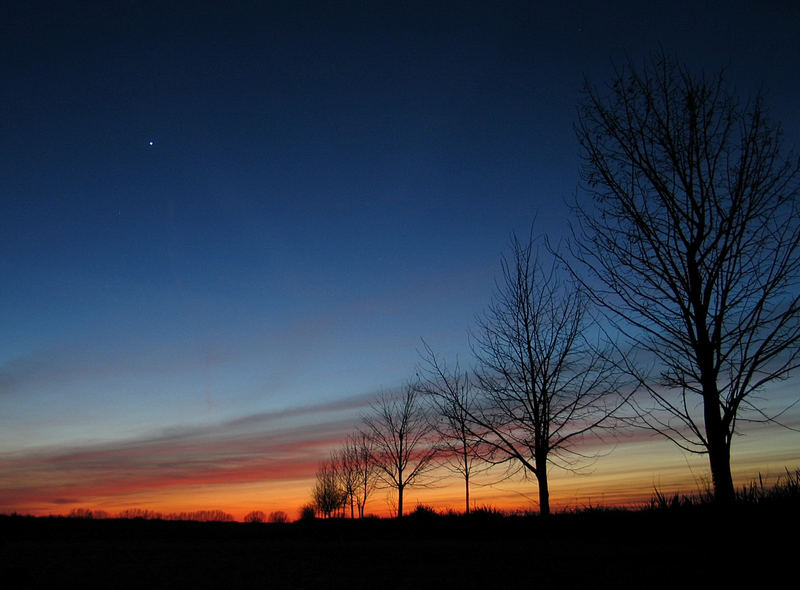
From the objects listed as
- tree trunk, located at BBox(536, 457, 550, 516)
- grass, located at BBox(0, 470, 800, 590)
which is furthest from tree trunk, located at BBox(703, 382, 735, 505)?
tree trunk, located at BBox(536, 457, 550, 516)

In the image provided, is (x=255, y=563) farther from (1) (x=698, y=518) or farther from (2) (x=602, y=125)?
(2) (x=602, y=125)

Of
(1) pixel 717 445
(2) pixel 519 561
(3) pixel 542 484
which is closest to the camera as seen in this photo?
(2) pixel 519 561

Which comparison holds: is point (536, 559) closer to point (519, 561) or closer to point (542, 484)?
point (519, 561)

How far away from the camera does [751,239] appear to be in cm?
682

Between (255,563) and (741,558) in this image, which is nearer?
(741,558)

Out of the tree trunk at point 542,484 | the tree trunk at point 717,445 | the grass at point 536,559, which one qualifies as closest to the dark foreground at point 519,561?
the grass at point 536,559

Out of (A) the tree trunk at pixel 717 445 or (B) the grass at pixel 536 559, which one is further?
(A) the tree trunk at pixel 717 445

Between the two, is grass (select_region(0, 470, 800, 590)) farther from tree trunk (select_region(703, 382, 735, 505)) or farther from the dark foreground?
tree trunk (select_region(703, 382, 735, 505))

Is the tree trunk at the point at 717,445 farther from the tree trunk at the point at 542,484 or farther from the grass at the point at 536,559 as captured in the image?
the tree trunk at the point at 542,484

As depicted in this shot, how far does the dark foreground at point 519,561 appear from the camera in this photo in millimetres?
4000

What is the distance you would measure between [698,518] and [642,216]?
3.76 meters

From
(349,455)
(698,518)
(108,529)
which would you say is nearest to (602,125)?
(698,518)

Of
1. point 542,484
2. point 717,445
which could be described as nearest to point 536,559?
point 717,445

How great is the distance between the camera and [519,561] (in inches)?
199
